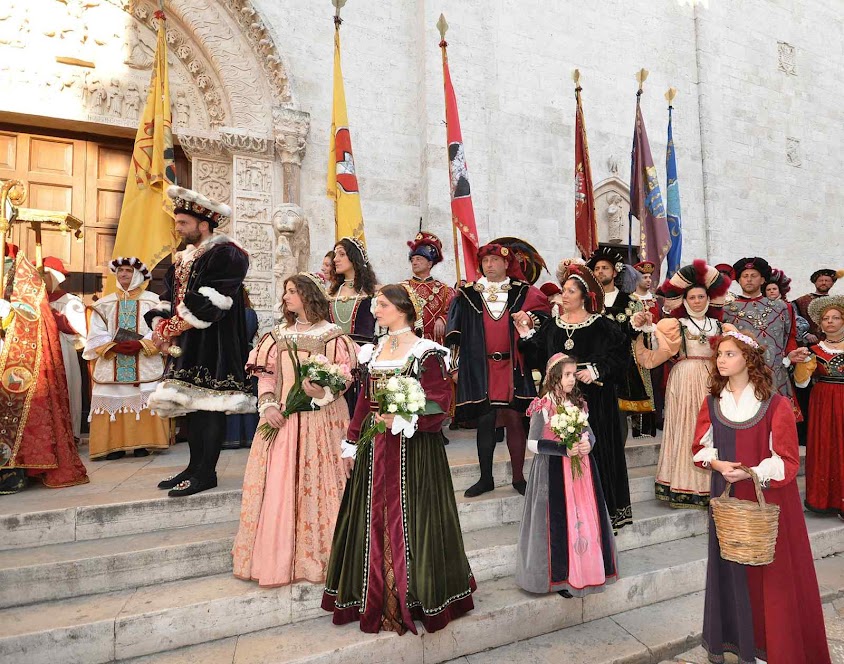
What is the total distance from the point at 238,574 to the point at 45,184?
19.7ft

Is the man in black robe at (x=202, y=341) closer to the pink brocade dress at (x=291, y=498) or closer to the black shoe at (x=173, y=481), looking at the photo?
the black shoe at (x=173, y=481)

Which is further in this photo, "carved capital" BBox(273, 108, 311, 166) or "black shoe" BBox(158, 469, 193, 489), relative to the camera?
"carved capital" BBox(273, 108, 311, 166)

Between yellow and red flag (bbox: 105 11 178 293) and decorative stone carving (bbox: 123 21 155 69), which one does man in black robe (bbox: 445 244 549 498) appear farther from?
decorative stone carving (bbox: 123 21 155 69)

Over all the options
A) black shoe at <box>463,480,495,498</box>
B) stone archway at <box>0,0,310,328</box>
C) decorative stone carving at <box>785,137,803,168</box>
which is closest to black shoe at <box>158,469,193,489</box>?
black shoe at <box>463,480,495,498</box>

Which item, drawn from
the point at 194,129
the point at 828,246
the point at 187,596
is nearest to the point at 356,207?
the point at 194,129

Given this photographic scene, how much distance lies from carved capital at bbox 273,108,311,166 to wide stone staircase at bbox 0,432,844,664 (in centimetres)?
487

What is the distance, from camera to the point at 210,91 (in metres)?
7.27

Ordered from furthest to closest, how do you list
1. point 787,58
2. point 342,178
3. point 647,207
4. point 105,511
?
point 787,58, point 647,207, point 342,178, point 105,511

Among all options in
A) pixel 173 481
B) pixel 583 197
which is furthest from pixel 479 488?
pixel 583 197

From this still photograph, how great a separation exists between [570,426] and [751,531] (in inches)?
37.8

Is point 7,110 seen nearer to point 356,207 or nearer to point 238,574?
point 356,207

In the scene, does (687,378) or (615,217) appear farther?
(615,217)

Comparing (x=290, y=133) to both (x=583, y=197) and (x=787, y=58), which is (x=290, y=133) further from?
(x=787, y=58)

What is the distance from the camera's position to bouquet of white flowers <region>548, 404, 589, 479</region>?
3004 mm
